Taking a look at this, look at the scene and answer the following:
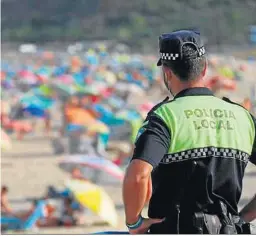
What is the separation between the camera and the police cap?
6.24 feet

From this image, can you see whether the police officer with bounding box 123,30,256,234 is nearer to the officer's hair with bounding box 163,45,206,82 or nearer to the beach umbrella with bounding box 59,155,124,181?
the officer's hair with bounding box 163,45,206,82

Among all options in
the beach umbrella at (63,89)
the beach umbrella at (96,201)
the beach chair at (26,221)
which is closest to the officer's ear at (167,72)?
the beach umbrella at (96,201)

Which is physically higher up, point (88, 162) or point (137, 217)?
point (137, 217)

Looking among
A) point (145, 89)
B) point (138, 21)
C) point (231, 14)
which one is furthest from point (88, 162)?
point (138, 21)

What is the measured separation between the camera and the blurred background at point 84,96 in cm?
676

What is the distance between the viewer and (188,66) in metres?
1.91

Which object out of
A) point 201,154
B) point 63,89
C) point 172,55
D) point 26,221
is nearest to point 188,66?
point 172,55

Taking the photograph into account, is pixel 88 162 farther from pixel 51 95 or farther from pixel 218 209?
pixel 51 95

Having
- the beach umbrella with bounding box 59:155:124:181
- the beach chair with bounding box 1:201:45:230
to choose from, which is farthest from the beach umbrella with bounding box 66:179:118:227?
the beach umbrella with bounding box 59:155:124:181

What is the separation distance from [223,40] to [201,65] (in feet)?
176

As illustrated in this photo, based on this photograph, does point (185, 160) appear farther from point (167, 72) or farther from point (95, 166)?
point (95, 166)

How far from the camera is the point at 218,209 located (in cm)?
186

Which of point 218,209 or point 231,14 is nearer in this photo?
point 218,209

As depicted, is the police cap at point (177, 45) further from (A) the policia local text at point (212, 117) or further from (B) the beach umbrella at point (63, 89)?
(B) the beach umbrella at point (63, 89)
